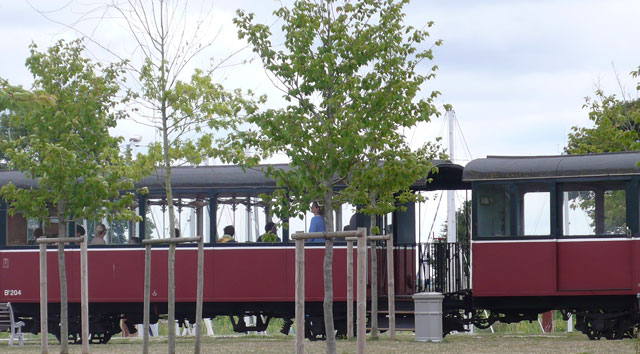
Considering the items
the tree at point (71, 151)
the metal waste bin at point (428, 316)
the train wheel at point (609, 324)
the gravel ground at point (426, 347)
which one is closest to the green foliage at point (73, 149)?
the tree at point (71, 151)

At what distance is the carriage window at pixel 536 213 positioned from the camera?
21047 mm

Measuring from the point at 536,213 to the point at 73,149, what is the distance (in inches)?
316

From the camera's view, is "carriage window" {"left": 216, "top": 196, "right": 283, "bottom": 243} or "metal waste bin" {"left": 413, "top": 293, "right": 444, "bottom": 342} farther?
"carriage window" {"left": 216, "top": 196, "right": 283, "bottom": 243}

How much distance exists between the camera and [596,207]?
2083 cm

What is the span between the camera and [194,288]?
22.5 meters

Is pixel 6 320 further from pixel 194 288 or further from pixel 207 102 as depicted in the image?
pixel 207 102

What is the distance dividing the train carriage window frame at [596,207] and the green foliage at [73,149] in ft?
24.6

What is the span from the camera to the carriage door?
20.6m

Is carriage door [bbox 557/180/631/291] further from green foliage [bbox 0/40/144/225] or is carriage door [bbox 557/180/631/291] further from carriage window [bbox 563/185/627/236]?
green foliage [bbox 0/40/144/225]

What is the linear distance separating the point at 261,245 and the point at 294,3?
261 inches

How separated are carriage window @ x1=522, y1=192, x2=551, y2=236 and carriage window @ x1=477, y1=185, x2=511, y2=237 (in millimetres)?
294

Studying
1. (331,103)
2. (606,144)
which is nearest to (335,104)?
(331,103)

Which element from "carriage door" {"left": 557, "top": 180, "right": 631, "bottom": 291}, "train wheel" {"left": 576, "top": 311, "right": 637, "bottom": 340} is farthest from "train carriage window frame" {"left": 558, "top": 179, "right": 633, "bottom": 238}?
"train wheel" {"left": 576, "top": 311, "right": 637, "bottom": 340}

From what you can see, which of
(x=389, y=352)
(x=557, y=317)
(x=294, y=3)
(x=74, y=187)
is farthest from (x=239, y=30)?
(x=557, y=317)
